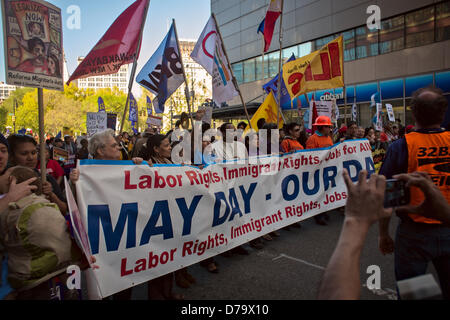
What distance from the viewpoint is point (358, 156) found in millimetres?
5766

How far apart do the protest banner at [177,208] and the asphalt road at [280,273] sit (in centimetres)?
42

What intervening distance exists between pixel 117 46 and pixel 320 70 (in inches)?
202

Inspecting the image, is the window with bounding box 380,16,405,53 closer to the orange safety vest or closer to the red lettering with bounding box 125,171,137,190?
the orange safety vest

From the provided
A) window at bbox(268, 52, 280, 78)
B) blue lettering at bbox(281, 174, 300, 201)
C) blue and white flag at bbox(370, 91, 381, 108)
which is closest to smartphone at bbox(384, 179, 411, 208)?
blue lettering at bbox(281, 174, 300, 201)

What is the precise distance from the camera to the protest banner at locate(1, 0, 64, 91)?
2654mm

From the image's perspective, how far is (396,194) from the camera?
133 cm

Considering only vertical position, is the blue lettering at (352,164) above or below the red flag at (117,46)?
below

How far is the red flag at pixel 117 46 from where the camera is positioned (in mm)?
4496

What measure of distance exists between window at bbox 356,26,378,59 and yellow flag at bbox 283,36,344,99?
602 inches

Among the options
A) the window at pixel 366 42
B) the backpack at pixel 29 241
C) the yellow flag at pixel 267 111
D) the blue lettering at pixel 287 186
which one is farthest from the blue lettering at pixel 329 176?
the window at pixel 366 42

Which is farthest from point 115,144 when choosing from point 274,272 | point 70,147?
point 70,147

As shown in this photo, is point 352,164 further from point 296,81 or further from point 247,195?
point 296,81

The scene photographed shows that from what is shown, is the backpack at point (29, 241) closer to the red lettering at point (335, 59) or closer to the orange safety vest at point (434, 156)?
the orange safety vest at point (434, 156)

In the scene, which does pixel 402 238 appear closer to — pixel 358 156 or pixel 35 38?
pixel 35 38
